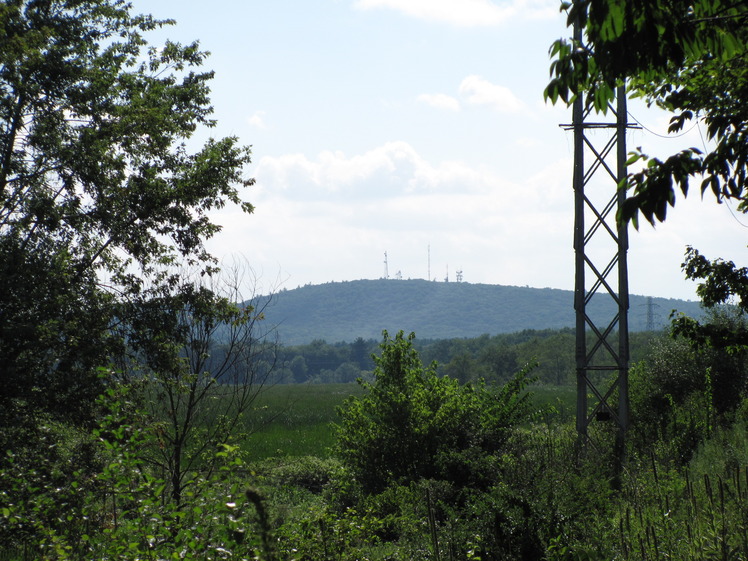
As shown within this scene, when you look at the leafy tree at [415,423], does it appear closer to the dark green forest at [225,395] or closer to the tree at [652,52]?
the dark green forest at [225,395]

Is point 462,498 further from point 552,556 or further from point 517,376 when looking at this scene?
point 552,556

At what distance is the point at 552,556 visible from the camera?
600 cm

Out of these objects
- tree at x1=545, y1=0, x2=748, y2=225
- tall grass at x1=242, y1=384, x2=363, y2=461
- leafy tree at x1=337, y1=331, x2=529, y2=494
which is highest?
tree at x1=545, y1=0, x2=748, y2=225

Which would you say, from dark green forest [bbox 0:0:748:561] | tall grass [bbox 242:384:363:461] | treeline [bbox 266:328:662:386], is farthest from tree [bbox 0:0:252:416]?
treeline [bbox 266:328:662:386]

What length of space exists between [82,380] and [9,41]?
6.04 meters

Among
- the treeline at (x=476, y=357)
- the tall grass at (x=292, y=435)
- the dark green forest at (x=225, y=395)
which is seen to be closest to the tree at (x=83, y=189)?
the dark green forest at (x=225, y=395)

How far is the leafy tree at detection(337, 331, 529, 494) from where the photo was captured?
11820 millimetres

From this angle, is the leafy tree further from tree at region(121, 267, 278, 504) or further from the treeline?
the treeline

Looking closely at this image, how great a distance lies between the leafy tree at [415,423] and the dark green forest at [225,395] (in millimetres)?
37

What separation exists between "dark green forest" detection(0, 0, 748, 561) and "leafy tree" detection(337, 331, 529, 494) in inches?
1.4

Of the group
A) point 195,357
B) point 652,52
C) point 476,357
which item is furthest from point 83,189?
point 476,357

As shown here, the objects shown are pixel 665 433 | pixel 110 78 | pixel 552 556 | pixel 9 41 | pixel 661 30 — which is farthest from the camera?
pixel 665 433

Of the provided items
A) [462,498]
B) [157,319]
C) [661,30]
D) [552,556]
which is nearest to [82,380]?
[157,319]

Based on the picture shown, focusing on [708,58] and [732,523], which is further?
[708,58]
